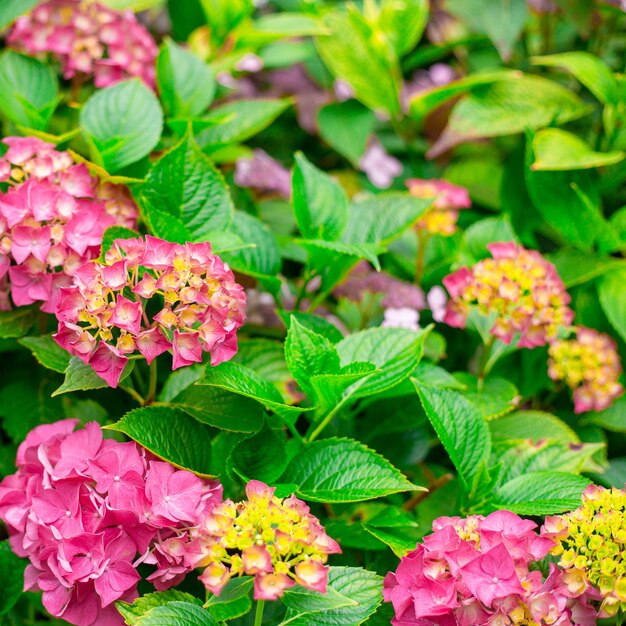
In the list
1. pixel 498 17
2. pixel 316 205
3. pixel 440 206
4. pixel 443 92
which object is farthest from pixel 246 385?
pixel 498 17

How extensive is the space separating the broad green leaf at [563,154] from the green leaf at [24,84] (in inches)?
30.9

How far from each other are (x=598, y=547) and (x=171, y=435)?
47 centimetres

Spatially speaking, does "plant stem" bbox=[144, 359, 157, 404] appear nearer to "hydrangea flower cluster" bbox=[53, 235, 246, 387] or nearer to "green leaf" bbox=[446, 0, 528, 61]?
"hydrangea flower cluster" bbox=[53, 235, 246, 387]

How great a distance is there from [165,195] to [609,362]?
27.5 inches

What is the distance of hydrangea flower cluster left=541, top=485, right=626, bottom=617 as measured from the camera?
79 cm

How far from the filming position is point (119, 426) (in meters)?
0.86

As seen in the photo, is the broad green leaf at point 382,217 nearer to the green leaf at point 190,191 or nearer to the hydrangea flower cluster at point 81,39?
the green leaf at point 190,191

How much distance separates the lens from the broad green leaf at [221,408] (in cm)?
95

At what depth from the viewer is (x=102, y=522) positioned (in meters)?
0.84

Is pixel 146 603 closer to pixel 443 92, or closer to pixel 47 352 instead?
pixel 47 352

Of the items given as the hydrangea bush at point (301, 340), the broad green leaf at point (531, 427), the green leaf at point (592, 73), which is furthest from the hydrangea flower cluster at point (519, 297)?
the green leaf at point (592, 73)

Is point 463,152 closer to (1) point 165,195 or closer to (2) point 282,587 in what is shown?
(1) point 165,195

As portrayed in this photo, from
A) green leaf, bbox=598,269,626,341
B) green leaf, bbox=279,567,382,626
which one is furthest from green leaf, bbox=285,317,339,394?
green leaf, bbox=598,269,626,341

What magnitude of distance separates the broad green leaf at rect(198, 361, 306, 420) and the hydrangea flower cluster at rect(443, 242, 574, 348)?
332 mm
